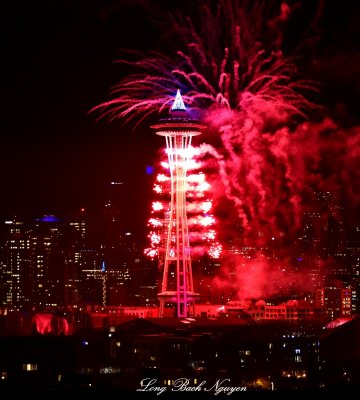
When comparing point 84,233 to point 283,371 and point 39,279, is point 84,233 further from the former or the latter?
point 283,371

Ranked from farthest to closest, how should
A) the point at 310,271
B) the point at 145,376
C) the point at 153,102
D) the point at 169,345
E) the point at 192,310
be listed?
1. the point at 310,271
2. the point at 192,310
3. the point at 169,345
4. the point at 153,102
5. the point at 145,376

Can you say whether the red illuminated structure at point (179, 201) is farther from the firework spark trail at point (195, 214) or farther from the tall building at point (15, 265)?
the tall building at point (15, 265)

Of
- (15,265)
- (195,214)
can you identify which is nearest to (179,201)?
(195,214)

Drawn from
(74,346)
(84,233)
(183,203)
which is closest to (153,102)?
(183,203)

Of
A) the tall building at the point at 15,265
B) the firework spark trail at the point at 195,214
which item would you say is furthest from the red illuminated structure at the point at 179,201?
the tall building at the point at 15,265

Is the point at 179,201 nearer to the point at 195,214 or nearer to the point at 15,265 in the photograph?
the point at 195,214

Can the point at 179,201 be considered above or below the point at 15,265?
below

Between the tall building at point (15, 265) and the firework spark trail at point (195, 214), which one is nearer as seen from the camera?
the firework spark trail at point (195, 214)

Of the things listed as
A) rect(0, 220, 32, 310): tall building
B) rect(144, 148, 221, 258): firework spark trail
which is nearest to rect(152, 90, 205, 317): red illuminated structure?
rect(144, 148, 221, 258): firework spark trail
